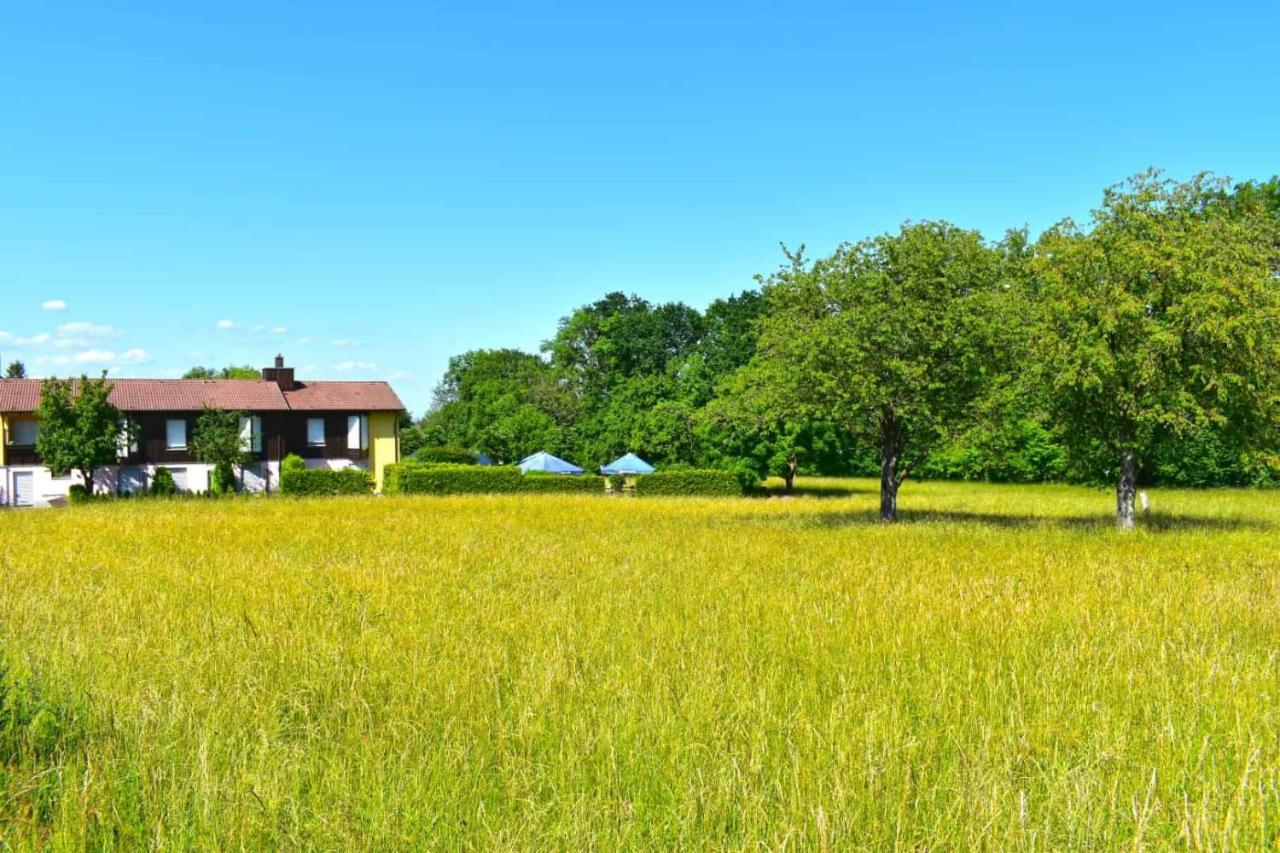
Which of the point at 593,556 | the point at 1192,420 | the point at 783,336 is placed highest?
the point at 783,336

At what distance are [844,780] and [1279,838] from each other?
6.32ft

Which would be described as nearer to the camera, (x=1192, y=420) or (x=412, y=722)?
(x=412, y=722)

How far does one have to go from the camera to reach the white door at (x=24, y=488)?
43844 millimetres

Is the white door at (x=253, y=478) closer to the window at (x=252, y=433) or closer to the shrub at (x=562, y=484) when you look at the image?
the window at (x=252, y=433)

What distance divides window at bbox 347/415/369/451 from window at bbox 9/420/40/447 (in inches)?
627

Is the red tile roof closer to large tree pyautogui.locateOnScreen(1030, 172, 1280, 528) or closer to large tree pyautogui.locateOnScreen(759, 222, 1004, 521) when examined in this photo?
large tree pyautogui.locateOnScreen(759, 222, 1004, 521)

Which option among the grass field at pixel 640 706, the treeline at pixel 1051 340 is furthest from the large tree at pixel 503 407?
the grass field at pixel 640 706

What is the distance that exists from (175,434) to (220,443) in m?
4.29

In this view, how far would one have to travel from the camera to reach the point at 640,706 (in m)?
5.48

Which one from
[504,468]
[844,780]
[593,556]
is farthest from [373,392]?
[844,780]

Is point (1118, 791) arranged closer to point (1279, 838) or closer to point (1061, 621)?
point (1279, 838)

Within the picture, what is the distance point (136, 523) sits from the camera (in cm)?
2141

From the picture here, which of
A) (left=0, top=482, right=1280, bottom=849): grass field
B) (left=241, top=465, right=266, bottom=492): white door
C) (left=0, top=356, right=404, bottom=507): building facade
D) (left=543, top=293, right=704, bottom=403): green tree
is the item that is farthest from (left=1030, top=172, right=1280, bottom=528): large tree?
(left=543, top=293, right=704, bottom=403): green tree

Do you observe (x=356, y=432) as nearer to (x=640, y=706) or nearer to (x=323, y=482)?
(x=323, y=482)
